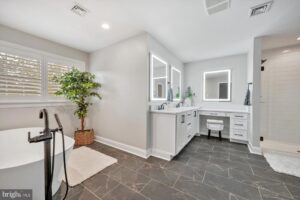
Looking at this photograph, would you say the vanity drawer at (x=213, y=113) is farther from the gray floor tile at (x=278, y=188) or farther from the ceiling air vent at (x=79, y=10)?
the ceiling air vent at (x=79, y=10)

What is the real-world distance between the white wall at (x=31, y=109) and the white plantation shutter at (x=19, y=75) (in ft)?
0.95

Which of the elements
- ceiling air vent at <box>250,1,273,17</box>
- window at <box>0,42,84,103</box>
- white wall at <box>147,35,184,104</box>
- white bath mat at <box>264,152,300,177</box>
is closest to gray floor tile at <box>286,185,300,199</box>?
white bath mat at <box>264,152,300,177</box>

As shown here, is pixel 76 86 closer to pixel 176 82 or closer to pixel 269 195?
pixel 176 82

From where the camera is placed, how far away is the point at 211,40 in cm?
289

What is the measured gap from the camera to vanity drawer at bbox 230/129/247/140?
326cm

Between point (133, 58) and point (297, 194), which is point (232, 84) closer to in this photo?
point (297, 194)

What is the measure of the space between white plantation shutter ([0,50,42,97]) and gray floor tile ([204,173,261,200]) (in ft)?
12.7

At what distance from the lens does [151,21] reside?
217 cm

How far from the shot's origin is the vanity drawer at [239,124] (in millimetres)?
3242

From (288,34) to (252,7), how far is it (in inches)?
64.7

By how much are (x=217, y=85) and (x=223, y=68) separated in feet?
1.89

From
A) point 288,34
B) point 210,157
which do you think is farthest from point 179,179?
point 288,34

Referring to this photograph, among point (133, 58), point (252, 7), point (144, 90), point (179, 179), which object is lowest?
point (179, 179)

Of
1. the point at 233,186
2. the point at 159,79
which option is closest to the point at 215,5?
the point at 159,79
